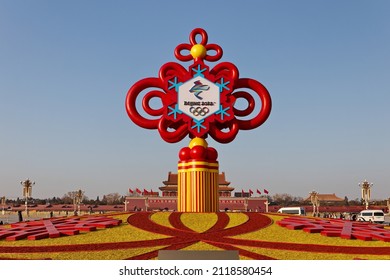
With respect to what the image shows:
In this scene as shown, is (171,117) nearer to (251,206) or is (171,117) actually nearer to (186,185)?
(186,185)

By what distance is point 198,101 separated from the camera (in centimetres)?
1838

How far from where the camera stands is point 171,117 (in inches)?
723

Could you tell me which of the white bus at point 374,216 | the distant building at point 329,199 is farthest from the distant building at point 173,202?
the distant building at point 329,199

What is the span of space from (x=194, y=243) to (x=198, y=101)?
798cm

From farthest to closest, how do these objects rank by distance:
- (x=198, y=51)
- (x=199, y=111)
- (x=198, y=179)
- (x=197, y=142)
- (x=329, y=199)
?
(x=329, y=199)
(x=198, y=51)
(x=199, y=111)
(x=197, y=142)
(x=198, y=179)

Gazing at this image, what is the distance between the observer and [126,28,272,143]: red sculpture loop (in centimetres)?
1838

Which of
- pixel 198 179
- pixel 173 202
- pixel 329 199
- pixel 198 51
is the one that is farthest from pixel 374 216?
pixel 329 199

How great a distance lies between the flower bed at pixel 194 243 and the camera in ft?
36.6

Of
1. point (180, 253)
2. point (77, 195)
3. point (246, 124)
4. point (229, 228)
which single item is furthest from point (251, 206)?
point (180, 253)

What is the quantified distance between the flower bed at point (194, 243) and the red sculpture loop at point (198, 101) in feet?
16.5

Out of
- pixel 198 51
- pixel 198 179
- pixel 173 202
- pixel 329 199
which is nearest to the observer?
pixel 198 179

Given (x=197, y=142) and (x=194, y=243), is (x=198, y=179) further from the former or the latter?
(x=194, y=243)

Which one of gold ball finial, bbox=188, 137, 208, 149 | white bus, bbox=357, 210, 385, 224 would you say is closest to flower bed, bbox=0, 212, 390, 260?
gold ball finial, bbox=188, 137, 208, 149

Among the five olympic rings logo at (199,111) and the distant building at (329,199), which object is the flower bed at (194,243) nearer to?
the five olympic rings logo at (199,111)
